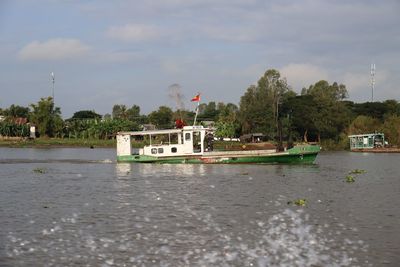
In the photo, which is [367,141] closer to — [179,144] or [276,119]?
[276,119]

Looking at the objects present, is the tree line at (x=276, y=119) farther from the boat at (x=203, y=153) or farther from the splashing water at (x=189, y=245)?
the splashing water at (x=189, y=245)

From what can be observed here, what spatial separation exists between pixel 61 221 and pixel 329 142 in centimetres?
10264

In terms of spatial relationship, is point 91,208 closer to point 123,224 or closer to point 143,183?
point 123,224

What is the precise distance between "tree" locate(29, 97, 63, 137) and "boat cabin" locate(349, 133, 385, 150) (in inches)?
2650

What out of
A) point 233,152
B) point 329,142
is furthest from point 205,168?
point 329,142

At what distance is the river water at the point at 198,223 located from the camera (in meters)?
15.6

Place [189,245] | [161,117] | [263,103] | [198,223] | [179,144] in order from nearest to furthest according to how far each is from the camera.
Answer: [189,245] < [198,223] < [179,144] < [263,103] < [161,117]

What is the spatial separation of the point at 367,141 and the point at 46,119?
71.8 meters

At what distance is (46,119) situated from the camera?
424ft

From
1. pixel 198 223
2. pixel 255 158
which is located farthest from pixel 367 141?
pixel 198 223

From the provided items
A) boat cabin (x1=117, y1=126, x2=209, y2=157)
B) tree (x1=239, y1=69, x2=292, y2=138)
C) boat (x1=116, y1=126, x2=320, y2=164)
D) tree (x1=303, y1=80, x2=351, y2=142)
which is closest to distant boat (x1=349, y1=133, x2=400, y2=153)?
tree (x1=303, y1=80, x2=351, y2=142)

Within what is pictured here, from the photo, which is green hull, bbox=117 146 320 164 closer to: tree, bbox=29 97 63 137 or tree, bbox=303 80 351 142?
tree, bbox=303 80 351 142

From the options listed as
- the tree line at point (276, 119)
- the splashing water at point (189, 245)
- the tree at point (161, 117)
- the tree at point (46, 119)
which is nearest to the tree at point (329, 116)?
the tree line at point (276, 119)

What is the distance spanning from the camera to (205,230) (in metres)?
19.1
